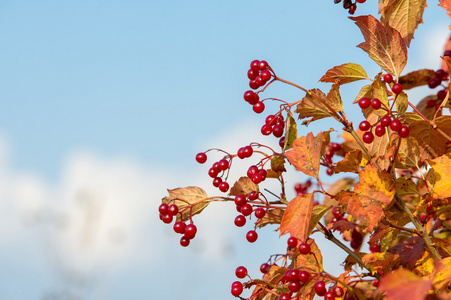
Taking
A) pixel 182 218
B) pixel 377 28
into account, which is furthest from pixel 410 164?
pixel 182 218

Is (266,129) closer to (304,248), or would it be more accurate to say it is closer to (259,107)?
(259,107)

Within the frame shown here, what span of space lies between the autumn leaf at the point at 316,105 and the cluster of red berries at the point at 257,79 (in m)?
0.15

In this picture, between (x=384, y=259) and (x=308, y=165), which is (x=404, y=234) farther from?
(x=308, y=165)

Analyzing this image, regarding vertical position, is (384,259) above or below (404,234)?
below

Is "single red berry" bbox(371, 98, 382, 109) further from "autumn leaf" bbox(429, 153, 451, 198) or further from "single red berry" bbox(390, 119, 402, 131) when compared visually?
"autumn leaf" bbox(429, 153, 451, 198)

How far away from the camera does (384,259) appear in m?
1.73

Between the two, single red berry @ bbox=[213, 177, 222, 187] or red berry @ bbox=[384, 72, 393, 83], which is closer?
red berry @ bbox=[384, 72, 393, 83]

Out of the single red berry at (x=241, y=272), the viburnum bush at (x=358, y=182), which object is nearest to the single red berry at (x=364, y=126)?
the viburnum bush at (x=358, y=182)

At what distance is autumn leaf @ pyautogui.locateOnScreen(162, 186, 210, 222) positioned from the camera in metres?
1.98

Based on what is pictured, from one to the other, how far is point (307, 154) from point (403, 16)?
750 millimetres

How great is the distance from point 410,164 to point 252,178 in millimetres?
586

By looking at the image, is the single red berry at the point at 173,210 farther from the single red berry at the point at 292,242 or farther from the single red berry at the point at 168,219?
the single red berry at the point at 292,242

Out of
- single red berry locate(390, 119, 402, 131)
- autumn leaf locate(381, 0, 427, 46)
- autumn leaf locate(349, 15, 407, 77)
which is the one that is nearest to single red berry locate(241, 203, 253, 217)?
single red berry locate(390, 119, 402, 131)

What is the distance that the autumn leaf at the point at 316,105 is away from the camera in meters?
1.84
